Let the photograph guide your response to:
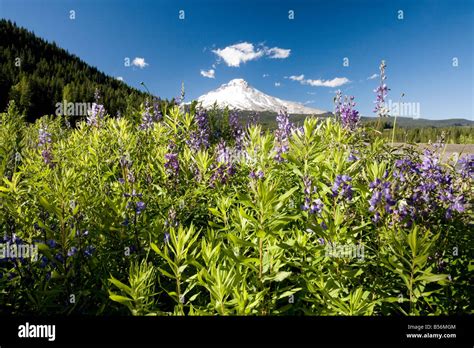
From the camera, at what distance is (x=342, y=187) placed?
2102 millimetres

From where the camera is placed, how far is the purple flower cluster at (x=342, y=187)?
2027mm

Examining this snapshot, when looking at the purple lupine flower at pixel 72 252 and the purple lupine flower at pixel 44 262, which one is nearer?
the purple lupine flower at pixel 72 252

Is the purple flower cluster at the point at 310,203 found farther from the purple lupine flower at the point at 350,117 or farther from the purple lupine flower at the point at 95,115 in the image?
the purple lupine flower at the point at 95,115

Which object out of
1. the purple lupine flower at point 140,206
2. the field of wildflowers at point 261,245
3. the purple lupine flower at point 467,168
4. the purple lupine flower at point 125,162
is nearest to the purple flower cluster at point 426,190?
the field of wildflowers at point 261,245

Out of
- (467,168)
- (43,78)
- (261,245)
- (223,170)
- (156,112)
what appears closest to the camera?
(261,245)

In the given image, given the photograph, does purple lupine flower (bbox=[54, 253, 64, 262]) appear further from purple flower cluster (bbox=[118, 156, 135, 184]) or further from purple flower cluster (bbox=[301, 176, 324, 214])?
purple flower cluster (bbox=[301, 176, 324, 214])

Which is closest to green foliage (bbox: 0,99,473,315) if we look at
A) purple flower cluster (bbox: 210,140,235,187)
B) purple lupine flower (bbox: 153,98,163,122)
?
purple flower cluster (bbox: 210,140,235,187)

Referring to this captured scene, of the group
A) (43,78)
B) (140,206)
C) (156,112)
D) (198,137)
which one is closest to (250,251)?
(140,206)

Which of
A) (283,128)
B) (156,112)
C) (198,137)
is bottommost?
(198,137)

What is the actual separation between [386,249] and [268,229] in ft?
3.06

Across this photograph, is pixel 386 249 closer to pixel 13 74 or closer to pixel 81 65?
pixel 13 74

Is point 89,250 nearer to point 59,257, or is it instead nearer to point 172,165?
point 59,257

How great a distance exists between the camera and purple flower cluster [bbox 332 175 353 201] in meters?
2.03

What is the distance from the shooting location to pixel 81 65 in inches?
4338
